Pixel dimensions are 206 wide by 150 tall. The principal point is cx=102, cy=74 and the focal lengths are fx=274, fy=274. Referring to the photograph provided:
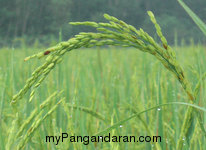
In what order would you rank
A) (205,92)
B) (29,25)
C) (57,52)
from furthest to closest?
1. (29,25)
2. (205,92)
3. (57,52)

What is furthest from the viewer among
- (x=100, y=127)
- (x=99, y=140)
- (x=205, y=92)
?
(x=100, y=127)

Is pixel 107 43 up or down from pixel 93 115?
up

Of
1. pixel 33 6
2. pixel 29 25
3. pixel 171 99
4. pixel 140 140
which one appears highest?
pixel 33 6

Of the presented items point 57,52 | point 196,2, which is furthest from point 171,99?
point 196,2

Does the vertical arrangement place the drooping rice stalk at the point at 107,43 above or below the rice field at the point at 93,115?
above

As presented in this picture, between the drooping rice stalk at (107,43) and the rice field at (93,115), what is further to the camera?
the rice field at (93,115)

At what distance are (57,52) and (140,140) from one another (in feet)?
2.10

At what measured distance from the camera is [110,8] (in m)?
33.8

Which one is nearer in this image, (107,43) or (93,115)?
(107,43)

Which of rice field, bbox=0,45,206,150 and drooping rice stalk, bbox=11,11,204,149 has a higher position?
drooping rice stalk, bbox=11,11,204,149

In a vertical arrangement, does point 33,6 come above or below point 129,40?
above

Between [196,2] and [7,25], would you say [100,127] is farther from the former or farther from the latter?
[7,25]

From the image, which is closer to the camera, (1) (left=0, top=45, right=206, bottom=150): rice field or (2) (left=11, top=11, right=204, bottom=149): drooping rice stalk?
(2) (left=11, top=11, right=204, bottom=149): drooping rice stalk

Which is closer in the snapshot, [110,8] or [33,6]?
[33,6]
